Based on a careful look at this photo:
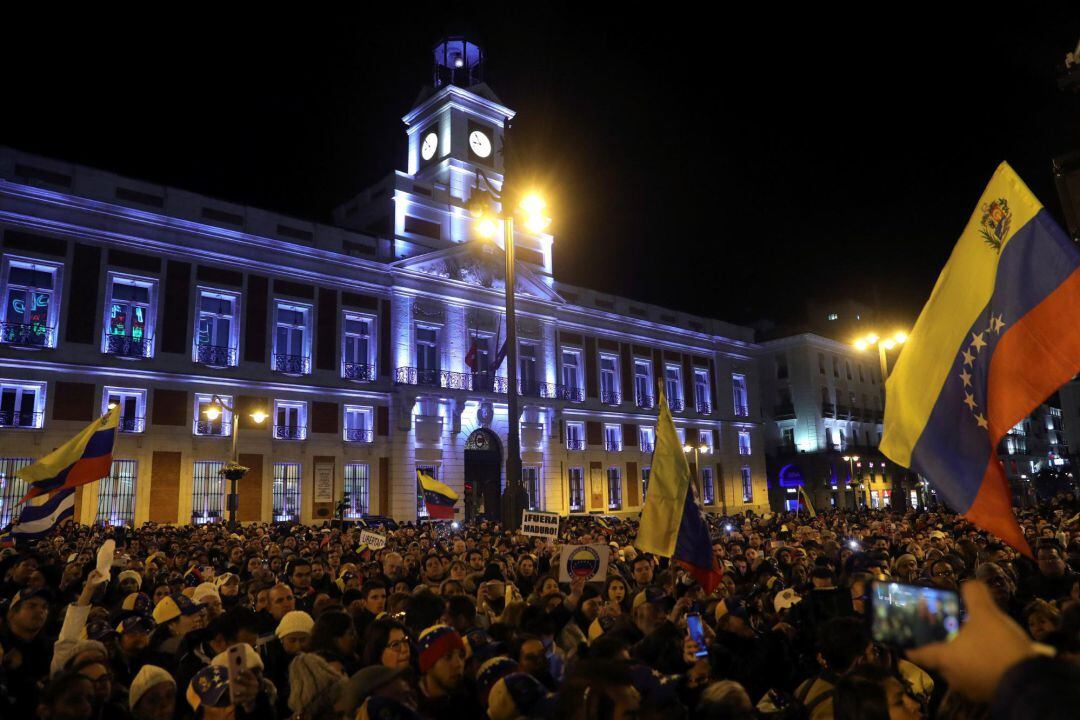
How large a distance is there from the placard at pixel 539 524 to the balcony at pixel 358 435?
21.3 metres

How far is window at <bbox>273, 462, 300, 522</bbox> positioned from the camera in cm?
3036

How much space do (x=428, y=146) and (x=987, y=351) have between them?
38765mm

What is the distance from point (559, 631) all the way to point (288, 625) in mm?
2579

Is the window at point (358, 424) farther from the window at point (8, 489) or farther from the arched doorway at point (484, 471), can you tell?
the window at point (8, 489)

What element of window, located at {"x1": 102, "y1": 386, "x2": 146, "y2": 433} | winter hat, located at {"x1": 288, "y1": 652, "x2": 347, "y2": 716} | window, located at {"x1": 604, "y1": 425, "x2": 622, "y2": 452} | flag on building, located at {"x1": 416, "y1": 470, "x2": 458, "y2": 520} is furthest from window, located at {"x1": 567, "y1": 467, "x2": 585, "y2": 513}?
winter hat, located at {"x1": 288, "y1": 652, "x2": 347, "y2": 716}

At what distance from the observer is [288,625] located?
5.79 meters

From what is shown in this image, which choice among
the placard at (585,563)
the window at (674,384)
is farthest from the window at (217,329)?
the window at (674,384)

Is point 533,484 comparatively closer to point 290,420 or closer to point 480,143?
point 290,420

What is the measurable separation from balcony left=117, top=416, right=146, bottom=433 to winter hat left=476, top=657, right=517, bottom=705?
27.2 meters

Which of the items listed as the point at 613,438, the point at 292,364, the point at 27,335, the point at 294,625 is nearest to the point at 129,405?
the point at 27,335

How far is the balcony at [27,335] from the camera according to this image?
2553 cm

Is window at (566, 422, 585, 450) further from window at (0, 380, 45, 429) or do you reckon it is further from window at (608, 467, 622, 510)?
window at (0, 380, 45, 429)

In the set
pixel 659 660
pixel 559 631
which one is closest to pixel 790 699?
pixel 659 660

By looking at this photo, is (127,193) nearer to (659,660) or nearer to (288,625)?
(288,625)
